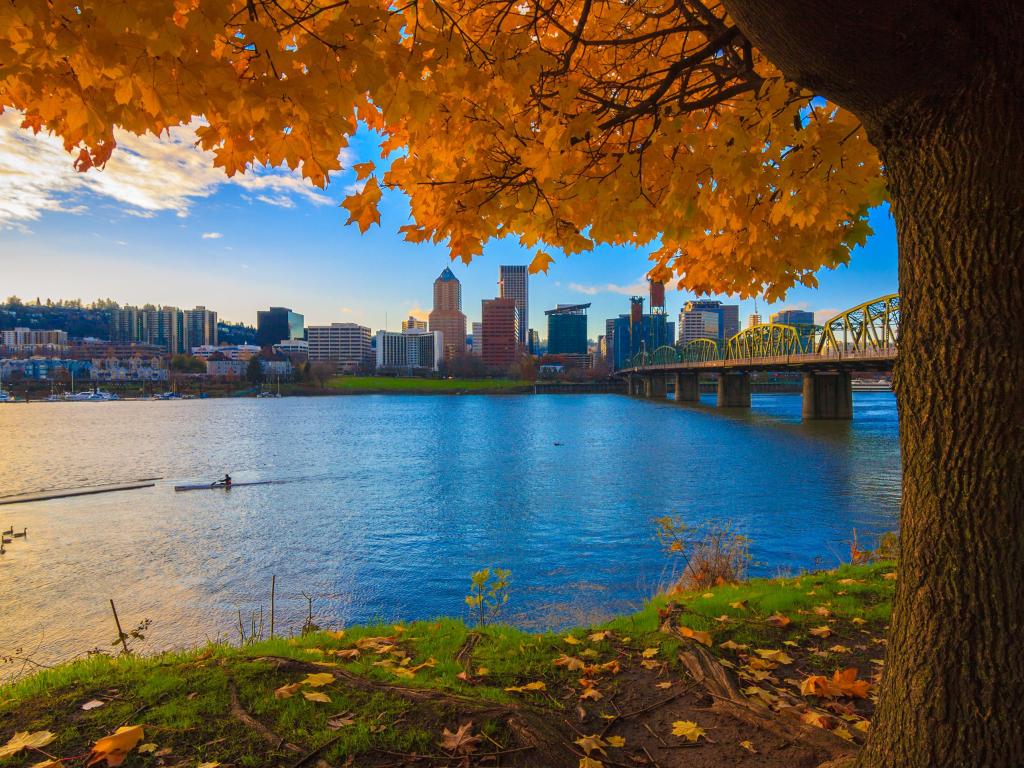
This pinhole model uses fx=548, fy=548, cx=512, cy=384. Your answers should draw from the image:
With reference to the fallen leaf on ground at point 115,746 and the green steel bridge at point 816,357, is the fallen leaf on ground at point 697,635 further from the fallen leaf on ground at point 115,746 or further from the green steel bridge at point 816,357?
the green steel bridge at point 816,357

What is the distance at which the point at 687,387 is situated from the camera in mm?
126125

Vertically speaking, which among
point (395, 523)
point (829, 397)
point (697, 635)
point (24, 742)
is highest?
point (24, 742)

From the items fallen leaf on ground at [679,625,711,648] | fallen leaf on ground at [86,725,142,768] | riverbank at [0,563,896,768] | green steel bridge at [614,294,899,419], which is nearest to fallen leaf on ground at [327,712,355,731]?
riverbank at [0,563,896,768]

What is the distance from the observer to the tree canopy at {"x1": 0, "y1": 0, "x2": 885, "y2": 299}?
2715 mm

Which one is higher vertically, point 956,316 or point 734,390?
point 956,316

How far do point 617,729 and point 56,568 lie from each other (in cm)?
2139

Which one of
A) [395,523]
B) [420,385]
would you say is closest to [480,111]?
[395,523]

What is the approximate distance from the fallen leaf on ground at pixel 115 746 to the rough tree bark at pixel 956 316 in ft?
12.7

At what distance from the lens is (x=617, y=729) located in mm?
3688

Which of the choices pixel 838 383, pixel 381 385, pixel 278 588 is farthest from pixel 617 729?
pixel 381 385

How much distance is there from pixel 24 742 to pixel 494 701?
2.72m

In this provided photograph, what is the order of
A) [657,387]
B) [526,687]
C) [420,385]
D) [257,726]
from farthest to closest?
[420,385] → [657,387] → [526,687] → [257,726]

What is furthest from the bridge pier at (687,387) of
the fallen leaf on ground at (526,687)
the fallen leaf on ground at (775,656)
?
the fallen leaf on ground at (526,687)

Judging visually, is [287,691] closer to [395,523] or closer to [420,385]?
[395,523]
